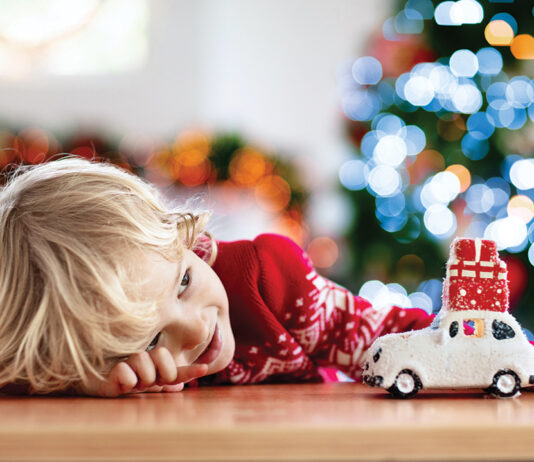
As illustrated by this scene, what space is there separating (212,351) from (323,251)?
6.11 ft

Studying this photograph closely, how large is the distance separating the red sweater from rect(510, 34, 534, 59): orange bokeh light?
1379mm

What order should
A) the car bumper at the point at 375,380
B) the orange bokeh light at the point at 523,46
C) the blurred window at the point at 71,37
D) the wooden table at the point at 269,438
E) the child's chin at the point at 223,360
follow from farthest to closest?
the blurred window at the point at 71,37
the orange bokeh light at the point at 523,46
the child's chin at the point at 223,360
the car bumper at the point at 375,380
the wooden table at the point at 269,438

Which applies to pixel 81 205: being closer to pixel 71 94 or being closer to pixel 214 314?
pixel 214 314

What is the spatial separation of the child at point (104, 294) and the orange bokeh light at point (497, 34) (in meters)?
1.40

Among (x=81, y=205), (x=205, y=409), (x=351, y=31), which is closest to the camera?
(x=205, y=409)

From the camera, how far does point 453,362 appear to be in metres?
0.56

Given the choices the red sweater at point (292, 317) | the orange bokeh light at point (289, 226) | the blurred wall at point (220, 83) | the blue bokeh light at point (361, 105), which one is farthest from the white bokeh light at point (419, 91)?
the red sweater at point (292, 317)

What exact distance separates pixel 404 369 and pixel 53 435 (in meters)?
0.29

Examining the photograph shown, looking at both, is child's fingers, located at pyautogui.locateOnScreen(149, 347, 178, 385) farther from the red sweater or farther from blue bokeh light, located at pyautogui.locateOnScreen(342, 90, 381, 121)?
blue bokeh light, located at pyautogui.locateOnScreen(342, 90, 381, 121)

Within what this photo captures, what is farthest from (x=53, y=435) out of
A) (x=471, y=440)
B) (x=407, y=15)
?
(x=407, y=15)

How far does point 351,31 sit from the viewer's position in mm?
3135

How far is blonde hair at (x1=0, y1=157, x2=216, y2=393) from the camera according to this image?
604 millimetres

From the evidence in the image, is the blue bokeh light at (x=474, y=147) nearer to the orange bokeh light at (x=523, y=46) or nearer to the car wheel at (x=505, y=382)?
the orange bokeh light at (x=523, y=46)

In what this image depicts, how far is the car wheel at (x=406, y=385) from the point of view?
0.55 metres
